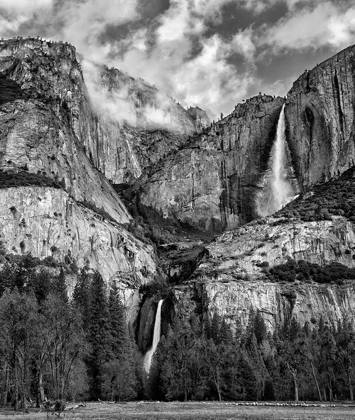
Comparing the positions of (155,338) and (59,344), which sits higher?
(155,338)

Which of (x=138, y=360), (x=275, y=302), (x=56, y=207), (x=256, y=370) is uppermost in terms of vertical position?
(x=56, y=207)

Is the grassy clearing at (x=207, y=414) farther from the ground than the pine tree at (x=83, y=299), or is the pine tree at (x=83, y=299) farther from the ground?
the pine tree at (x=83, y=299)

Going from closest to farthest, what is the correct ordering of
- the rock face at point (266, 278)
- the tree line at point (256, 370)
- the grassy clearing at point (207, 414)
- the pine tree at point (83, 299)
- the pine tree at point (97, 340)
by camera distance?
the grassy clearing at point (207, 414)
the tree line at point (256, 370)
the pine tree at point (97, 340)
the pine tree at point (83, 299)
the rock face at point (266, 278)

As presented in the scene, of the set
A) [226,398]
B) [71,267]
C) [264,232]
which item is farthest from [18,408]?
[264,232]

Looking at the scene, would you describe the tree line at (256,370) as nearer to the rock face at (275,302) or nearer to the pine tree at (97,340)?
the pine tree at (97,340)

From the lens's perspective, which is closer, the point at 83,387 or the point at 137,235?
the point at 83,387

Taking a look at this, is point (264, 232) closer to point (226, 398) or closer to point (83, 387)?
point (226, 398)

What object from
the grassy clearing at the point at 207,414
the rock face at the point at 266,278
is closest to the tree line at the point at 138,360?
the grassy clearing at the point at 207,414

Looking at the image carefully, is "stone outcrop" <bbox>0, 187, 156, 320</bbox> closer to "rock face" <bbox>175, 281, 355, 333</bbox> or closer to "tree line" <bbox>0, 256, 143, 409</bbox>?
"tree line" <bbox>0, 256, 143, 409</bbox>

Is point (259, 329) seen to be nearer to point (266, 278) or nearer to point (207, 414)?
point (266, 278)

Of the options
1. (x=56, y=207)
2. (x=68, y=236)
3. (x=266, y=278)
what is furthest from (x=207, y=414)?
(x=56, y=207)

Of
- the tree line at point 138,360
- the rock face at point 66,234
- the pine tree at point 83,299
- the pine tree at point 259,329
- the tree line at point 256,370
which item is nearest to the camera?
the tree line at point 138,360
